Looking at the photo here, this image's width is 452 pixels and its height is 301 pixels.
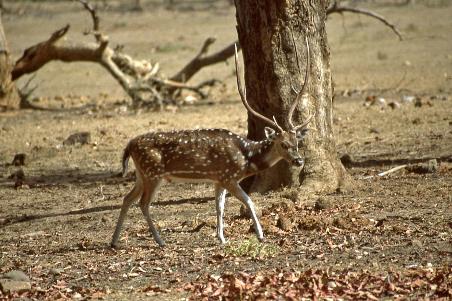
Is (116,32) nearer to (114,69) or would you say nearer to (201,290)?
(114,69)

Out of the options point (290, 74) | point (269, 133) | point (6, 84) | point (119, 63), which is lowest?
point (6, 84)

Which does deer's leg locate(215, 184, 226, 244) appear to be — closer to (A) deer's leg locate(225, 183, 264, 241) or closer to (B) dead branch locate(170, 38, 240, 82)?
(A) deer's leg locate(225, 183, 264, 241)

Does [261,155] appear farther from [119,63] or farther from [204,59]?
[119,63]

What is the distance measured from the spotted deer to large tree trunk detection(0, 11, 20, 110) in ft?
36.9

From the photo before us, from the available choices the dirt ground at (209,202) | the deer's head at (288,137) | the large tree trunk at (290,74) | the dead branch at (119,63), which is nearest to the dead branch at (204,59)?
the dead branch at (119,63)

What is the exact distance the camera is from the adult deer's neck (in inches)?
389

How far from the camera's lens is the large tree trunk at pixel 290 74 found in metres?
11.1

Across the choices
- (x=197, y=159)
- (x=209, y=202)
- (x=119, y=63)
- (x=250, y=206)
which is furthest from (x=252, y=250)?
(x=119, y=63)

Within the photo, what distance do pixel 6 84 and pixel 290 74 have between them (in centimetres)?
1090

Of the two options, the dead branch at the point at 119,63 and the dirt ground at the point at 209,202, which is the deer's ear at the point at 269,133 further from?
the dead branch at the point at 119,63

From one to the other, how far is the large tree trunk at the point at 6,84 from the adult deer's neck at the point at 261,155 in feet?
37.6

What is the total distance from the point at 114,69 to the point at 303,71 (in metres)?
10.1

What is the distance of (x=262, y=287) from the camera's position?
305 inches

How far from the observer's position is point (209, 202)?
11602 mm
